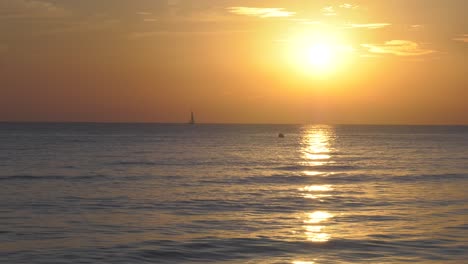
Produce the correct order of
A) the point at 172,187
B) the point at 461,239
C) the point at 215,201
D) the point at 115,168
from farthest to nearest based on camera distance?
the point at 115,168
the point at 172,187
the point at 215,201
the point at 461,239

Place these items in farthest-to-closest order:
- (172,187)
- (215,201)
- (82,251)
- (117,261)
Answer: (172,187), (215,201), (82,251), (117,261)

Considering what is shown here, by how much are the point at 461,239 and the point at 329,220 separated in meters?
6.14

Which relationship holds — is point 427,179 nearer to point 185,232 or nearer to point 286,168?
point 286,168

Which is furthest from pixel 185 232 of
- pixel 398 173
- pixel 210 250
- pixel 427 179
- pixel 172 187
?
pixel 398 173

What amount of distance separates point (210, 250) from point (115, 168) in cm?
3938

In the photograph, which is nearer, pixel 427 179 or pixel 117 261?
pixel 117 261

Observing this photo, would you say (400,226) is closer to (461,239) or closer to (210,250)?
(461,239)

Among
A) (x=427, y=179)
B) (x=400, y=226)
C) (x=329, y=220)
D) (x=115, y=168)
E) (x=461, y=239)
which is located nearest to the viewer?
(x=461, y=239)

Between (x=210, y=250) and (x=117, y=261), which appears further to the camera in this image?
(x=210, y=250)

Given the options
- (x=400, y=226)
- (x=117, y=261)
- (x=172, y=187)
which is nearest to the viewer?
(x=117, y=261)

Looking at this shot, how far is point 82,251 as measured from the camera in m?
21.7

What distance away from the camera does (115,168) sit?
60156 mm

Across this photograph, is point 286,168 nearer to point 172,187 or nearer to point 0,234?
point 172,187

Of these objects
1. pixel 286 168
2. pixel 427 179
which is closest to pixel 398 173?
pixel 427 179
